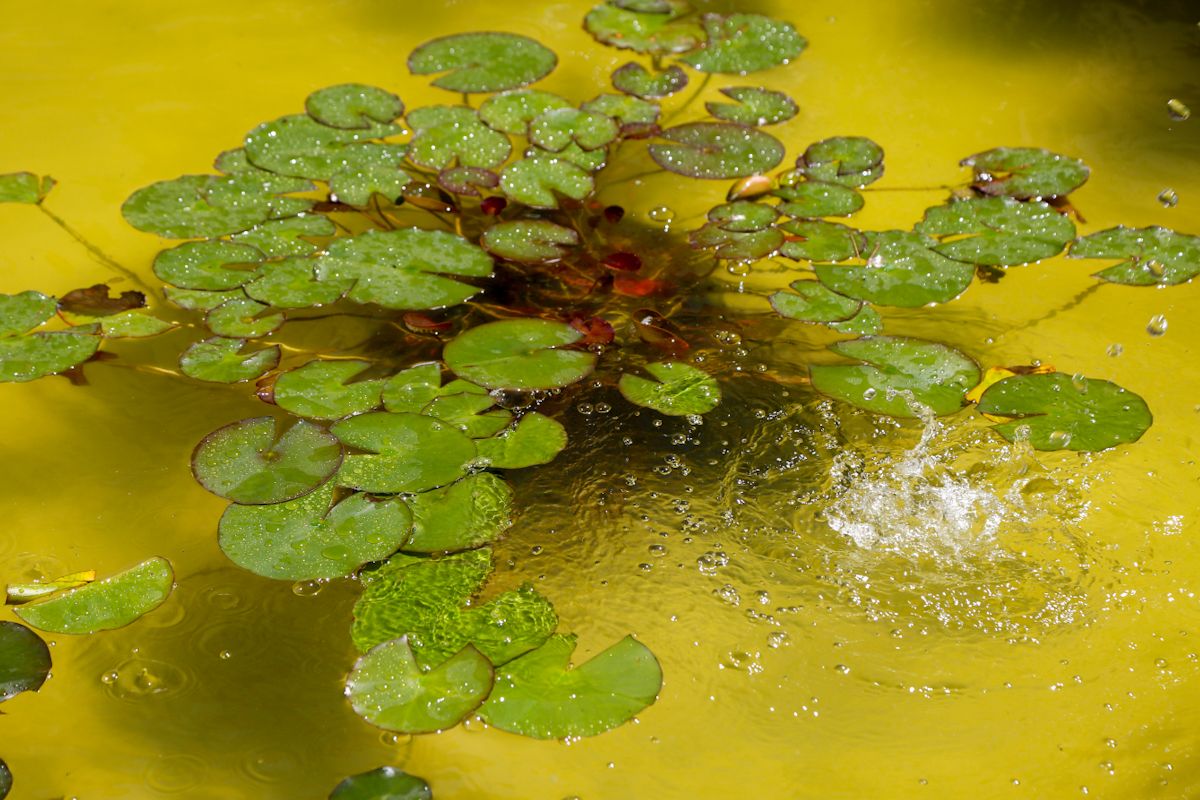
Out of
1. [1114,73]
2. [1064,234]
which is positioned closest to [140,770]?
[1064,234]

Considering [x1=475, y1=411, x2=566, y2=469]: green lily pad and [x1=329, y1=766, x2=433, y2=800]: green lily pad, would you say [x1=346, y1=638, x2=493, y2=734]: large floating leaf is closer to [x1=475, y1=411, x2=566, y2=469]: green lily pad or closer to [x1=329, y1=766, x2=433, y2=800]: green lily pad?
[x1=329, y1=766, x2=433, y2=800]: green lily pad

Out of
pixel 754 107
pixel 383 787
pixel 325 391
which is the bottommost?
pixel 383 787

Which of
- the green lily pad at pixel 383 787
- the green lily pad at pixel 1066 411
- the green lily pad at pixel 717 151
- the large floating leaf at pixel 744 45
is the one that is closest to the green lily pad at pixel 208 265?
the green lily pad at pixel 717 151

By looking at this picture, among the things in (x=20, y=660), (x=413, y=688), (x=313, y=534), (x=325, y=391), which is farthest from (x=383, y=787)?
(x=325, y=391)

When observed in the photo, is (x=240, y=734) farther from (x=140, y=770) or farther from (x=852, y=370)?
(x=852, y=370)

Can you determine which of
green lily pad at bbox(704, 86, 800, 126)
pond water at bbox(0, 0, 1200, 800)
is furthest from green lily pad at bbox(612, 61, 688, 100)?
pond water at bbox(0, 0, 1200, 800)

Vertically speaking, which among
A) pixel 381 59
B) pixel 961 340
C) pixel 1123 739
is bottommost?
pixel 1123 739

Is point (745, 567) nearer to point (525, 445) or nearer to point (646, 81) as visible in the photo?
point (525, 445)
